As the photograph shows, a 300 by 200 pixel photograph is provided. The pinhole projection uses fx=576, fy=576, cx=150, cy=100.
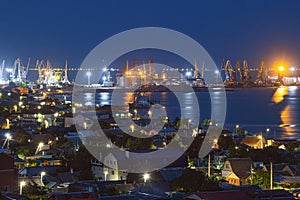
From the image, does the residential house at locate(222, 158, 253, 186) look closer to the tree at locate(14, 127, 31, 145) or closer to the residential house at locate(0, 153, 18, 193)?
the residential house at locate(0, 153, 18, 193)

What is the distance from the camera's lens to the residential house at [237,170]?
3.33 meters

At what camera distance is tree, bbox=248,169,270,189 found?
3.08 meters

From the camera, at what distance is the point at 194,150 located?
15.1 feet

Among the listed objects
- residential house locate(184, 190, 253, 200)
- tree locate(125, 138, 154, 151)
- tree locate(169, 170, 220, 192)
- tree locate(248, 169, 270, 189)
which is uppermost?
residential house locate(184, 190, 253, 200)

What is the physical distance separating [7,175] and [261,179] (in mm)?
1347

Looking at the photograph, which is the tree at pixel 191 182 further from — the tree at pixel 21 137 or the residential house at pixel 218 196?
the tree at pixel 21 137

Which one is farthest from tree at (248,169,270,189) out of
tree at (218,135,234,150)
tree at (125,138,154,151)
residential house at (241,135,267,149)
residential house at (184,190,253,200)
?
residential house at (241,135,267,149)

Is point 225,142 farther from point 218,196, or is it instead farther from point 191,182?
point 218,196

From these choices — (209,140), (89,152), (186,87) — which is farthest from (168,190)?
(186,87)

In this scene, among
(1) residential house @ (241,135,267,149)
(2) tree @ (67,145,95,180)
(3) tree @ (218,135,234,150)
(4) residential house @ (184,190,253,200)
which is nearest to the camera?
(4) residential house @ (184,190,253,200)

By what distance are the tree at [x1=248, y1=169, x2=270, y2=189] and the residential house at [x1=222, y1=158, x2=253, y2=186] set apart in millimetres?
80

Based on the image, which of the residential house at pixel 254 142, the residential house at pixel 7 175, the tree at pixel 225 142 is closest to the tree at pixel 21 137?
the tree at pixel 225 142

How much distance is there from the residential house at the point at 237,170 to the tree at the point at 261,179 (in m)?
0.08

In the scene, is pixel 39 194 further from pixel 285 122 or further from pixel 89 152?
pixel 285 122
